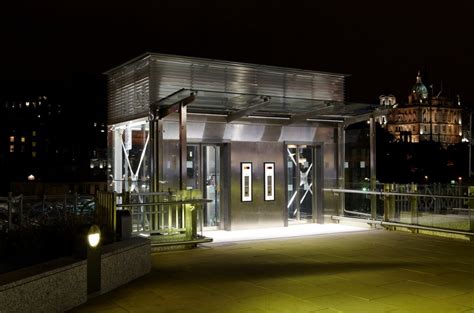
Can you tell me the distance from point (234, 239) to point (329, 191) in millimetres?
5111

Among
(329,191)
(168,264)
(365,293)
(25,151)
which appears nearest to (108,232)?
(168,264)

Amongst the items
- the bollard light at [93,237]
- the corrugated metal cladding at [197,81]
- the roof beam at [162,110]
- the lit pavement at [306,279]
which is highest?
the corrugated metal cladding at [197,81]

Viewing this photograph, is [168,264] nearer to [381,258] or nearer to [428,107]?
[381,258]

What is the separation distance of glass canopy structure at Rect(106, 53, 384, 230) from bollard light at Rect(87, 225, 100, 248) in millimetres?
6239

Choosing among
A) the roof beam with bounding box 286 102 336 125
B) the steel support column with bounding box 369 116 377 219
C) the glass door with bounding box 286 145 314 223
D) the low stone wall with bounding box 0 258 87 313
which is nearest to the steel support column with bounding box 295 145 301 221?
the glass door with bounding box 286 145 314 223

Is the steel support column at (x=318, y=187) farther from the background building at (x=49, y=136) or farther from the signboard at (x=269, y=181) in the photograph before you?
the background building at (x=49, y=136)

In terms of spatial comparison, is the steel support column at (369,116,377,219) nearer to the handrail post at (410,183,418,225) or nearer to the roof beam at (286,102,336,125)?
the handrail post at (410,183,418,225)

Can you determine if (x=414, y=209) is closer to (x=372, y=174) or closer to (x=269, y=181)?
(x=372, y=174)

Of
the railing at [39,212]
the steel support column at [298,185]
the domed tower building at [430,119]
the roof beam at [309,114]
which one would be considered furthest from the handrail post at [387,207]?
the domed tower building at [430,119]

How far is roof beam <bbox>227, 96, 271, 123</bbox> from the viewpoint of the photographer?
14751 millimetres

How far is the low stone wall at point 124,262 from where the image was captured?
873 cm

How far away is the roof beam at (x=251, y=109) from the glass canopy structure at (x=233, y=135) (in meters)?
0.03

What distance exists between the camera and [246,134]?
16.9 metres

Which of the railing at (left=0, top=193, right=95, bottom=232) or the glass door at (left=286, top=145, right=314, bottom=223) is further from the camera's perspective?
the glass door at (left=286, top=145, right=314, bottom=223)
